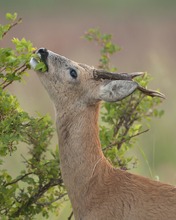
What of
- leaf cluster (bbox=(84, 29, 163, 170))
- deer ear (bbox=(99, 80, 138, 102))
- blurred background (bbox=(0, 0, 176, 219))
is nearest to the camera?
deer ear (bbox=(99, 80, 138, 102))

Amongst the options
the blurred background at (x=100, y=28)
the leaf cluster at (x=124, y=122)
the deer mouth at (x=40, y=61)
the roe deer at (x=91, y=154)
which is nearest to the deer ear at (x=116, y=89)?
the roe deer at (x=91, y=154)

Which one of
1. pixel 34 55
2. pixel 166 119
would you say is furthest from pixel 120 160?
pixel 166 119

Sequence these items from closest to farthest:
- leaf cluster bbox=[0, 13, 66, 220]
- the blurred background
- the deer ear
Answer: the deer ear < leaf cluster bbox=[0, 13, 66, 220] < the blurred background

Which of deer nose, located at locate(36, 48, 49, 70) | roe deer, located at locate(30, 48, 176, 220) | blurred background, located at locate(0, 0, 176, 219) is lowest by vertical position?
roe deer, located at locate(30, 48, 176, 220)

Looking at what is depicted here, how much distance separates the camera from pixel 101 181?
7.55m

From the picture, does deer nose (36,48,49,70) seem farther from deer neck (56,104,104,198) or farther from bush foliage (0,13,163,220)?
deer neck (56,104,104,198)

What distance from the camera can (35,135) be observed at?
25.3ft

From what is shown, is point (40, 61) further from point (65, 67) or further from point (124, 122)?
point (124, 122)

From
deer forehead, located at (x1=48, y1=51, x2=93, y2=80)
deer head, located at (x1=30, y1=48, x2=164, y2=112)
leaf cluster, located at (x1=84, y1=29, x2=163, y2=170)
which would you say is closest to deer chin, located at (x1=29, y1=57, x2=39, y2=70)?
deer head, located at (x1=30, y1=48, x2=164, y2=112)

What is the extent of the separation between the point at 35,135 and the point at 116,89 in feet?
2.48

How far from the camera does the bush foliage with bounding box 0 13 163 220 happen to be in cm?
741

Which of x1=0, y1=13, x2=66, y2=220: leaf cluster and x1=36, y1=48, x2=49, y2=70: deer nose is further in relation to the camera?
x1=36, y1=48, x2=49, y2=70: deer nose

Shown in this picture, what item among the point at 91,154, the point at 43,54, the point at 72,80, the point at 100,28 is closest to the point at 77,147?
the point at 91,154

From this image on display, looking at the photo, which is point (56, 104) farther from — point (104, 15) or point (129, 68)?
point (104, 15)
